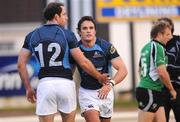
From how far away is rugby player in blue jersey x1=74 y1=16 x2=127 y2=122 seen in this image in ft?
23.9

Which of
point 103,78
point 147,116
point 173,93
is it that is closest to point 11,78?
point 147,116

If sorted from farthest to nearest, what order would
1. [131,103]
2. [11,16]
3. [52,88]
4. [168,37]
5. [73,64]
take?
1. [11,16]
2. [131,103]
3. [168,37]
4. [73,64]
5. [52,88]

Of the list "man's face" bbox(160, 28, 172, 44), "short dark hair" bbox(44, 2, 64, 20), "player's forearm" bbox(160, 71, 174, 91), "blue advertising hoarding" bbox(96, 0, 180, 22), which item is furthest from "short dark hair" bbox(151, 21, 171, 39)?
"blue advertising hoarding" bbox(96, 0, 180, 22)

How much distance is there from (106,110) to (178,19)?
62.7 feet

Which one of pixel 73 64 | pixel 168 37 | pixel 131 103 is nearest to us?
pixel 73 64

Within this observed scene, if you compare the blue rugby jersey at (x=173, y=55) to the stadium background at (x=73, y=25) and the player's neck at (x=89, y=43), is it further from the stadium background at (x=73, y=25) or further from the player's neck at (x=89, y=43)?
the stadium background at (x=73, y=25)

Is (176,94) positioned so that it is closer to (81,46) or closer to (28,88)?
(81,46)

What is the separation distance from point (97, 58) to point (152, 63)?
0.69 m

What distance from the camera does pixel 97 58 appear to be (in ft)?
24.1

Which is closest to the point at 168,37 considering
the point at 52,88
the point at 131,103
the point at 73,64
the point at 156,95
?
the point at 156,95

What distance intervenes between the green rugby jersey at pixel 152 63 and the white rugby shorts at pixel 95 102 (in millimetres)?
553

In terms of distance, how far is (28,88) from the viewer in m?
6.66

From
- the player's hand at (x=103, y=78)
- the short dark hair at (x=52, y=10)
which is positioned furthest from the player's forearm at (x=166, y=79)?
the short dark hair at (x=52, y=10)

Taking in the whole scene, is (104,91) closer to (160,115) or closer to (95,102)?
(95,102)
